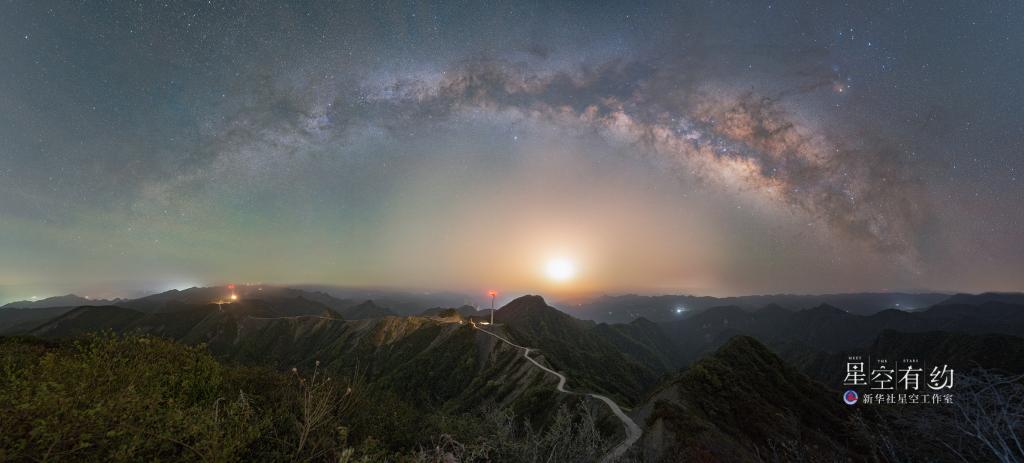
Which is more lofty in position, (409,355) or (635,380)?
(409,355)

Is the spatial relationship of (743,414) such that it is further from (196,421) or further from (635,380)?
(635,380)

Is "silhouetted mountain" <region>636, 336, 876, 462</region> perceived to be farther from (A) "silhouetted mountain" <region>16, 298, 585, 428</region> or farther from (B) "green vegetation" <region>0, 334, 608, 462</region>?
(A) "silhouetted mountain" <region>16, 298, 585, 428</region>

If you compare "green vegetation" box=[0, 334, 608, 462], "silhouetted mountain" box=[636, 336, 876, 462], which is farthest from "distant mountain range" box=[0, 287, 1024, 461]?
"green vegetation" box=[0, 334, 608, 462]

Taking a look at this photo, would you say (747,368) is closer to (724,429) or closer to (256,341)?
(724,429)

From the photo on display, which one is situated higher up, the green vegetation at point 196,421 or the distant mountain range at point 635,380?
the green vegetation at point 196,421

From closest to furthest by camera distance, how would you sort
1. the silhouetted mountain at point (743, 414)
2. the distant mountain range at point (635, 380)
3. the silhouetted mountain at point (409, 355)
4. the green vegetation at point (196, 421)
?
1. the green vegetation at point (196, 421)
2. the silhouetted mountain at point (743, 414)
3. the distant mountain range at point (635, 380)
4. the silhouetted mountain at point (409, 355)

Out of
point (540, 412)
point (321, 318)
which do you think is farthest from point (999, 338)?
point (321, 318)

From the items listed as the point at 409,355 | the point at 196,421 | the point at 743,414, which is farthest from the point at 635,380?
the point at 196,421

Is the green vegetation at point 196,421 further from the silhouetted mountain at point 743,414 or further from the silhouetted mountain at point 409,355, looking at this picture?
the silhouetted mountain at point 409,355

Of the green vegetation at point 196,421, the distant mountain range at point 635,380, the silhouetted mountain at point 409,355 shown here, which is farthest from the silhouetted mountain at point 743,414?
the silhouetted mountain at point 409,355
